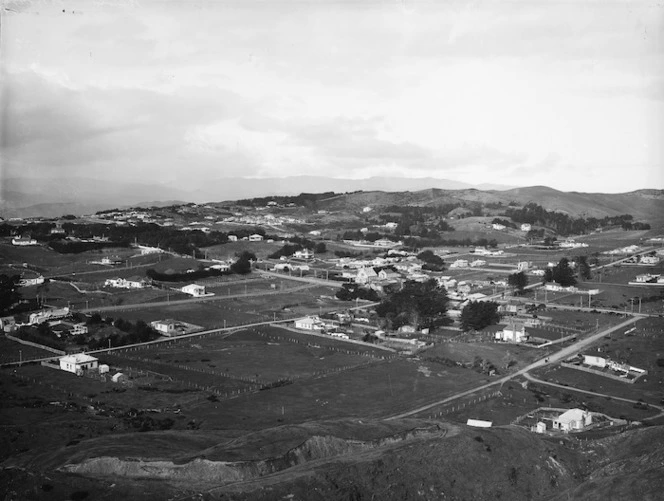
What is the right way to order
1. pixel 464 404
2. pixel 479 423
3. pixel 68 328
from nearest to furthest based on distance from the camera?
pixel 479 423 < pixel 464 404 < pixel 68 328

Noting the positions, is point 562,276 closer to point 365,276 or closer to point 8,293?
point 365,276

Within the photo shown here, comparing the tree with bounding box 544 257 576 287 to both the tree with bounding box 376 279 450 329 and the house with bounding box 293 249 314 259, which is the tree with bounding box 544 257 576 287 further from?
the house with bounding box 293 249 314 259

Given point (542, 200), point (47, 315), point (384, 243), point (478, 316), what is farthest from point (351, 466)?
point (542, 200)

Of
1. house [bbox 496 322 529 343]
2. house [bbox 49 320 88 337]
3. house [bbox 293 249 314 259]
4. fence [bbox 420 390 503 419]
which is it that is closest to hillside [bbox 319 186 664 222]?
house [bbox 293 249 314 259]

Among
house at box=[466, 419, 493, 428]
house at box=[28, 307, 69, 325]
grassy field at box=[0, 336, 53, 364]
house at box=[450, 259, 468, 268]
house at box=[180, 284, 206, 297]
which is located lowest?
house at box=[466, 419, 493, 428]

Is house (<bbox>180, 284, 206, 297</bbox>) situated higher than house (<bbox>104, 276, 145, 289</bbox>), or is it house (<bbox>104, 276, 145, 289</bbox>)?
house (<bbox>104, 276, 145, 289</bbox>)

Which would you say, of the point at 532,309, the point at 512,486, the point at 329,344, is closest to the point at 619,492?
the point at 512,486
